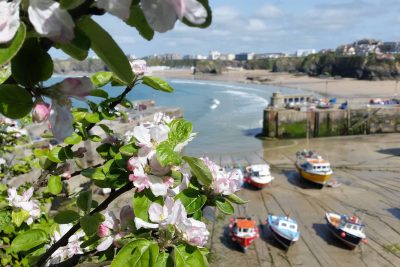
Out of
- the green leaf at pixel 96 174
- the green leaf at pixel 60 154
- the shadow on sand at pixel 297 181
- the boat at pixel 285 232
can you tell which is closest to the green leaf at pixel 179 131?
the green leaf at pixel 96 174

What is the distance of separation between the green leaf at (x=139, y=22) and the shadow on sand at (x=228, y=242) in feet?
49.2

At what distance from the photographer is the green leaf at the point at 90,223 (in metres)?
1.62

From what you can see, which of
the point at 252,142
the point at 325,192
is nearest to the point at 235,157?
the point at 252,142

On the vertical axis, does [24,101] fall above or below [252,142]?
above

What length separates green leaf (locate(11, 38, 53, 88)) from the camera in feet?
2.64

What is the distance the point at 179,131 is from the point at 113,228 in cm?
55

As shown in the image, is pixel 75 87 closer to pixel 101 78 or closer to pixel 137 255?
pixel 137 255

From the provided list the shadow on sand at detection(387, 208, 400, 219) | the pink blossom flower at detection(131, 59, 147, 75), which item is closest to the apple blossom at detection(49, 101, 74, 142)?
the pink blossom flower at detection(131, 59, 147, 75)

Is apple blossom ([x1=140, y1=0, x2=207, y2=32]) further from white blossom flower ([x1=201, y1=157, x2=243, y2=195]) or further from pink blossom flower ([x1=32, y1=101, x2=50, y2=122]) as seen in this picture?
white blossom flower ([x1=201, y1=157, x2=243, y2=195])

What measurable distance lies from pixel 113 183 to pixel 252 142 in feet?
114

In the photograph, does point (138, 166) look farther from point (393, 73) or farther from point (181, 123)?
point (393, 73)

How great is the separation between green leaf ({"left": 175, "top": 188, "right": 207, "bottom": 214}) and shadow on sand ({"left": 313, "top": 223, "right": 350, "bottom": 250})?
50.8ft

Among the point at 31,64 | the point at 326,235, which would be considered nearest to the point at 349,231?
the point at 326,235

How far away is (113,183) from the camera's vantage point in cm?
159
